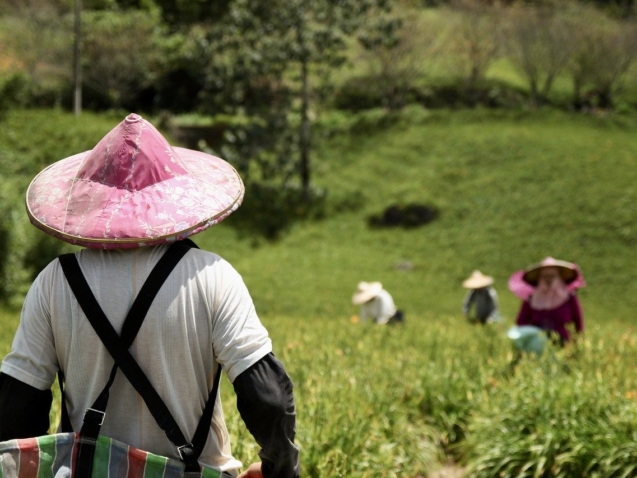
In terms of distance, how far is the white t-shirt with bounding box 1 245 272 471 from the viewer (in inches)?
78.0

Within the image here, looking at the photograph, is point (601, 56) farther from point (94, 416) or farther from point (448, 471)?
point (94, 416)

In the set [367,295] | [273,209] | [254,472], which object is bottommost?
[273,209]

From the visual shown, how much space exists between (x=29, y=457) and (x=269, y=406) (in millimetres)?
637

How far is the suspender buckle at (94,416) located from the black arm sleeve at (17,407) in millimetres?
181

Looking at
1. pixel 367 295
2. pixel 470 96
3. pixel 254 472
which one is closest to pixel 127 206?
pixel 254 472

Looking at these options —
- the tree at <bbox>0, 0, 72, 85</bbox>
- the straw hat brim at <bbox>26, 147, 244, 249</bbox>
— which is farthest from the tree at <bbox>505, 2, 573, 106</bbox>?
the straw hat brim at <bbox>26, 147, 244, 249</bbox>

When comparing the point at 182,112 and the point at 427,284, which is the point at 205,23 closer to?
the point at 182,112

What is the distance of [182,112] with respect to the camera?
1040 inches

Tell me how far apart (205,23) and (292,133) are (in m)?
11.2

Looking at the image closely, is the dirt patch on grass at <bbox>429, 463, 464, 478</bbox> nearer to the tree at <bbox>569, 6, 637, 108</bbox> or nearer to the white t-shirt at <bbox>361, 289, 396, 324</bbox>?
the white t-shirt at <bbox>361, 289, 396, 324</bbox>

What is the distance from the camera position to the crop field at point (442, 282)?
14.9 ft

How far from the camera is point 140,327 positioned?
1972 millimetres

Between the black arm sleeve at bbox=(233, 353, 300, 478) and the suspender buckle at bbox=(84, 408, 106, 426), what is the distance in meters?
0.36

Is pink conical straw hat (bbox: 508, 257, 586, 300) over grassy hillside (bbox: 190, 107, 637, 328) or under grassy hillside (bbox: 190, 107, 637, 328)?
over
